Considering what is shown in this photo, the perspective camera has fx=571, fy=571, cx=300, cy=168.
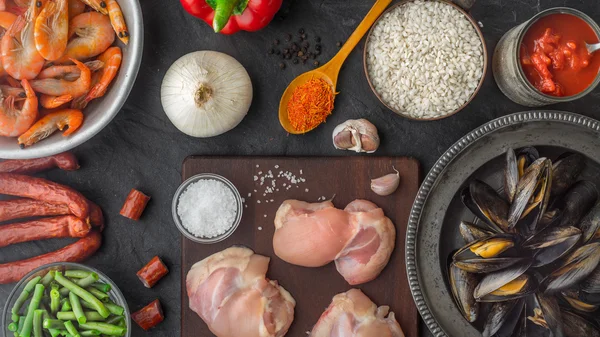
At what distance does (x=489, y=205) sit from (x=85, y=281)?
5.13 feet

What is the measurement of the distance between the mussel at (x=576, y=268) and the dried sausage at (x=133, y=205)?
1.60 m

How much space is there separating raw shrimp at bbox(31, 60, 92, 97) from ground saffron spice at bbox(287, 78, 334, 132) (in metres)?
0.80

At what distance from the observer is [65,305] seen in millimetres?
2213

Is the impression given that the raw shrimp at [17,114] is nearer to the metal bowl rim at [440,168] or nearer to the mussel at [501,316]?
the metal bowl rim at [440,168]

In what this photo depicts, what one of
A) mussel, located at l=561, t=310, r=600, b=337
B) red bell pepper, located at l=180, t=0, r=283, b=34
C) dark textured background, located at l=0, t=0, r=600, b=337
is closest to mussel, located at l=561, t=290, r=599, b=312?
mussel, located at l=561, t=310, r=600, b=337

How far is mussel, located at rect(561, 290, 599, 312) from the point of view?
207cm

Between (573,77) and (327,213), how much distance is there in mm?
1046

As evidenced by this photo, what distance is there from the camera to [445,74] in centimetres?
218

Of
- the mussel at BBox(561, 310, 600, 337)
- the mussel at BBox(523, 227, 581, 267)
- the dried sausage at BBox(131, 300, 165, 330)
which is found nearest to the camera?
the mussel at BBox(523, 227, 581, 267)

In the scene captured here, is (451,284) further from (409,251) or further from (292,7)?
(292,7)

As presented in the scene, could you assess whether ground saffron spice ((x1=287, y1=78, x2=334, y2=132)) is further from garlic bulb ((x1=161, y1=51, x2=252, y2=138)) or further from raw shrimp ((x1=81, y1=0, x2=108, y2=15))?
raw shrimp ((x1=81, y1=0, x2=108, y2=15))

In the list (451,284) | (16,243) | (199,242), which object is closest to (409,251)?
(451,284)

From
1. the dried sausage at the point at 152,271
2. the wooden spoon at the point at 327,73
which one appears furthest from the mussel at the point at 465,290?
the dried sausage at the point at 152,271

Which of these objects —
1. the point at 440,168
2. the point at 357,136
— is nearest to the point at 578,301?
the point at 440,168
